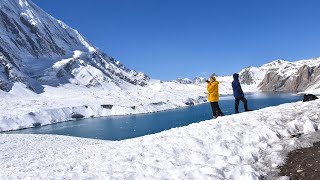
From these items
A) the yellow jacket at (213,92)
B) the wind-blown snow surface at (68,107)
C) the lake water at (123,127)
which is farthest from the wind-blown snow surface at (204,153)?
the wind-blown snow surface at (68,107)

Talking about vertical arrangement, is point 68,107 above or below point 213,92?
below

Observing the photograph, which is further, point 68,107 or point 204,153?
point 68,107

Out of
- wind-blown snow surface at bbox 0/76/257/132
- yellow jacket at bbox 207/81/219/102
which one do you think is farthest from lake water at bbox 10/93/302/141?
yellow jacket at bbox 207/81/219/102

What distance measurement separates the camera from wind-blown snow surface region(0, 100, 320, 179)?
1323 centimetres

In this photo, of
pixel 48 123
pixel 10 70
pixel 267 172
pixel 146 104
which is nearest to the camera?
pixel 267 172

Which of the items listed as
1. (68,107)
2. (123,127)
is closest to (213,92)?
(123,127)

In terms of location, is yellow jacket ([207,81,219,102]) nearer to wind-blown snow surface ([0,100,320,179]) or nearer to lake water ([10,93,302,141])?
wind-blown snow surface ([0,100,320,179])

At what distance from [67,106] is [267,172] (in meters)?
115

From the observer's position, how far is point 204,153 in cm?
1459

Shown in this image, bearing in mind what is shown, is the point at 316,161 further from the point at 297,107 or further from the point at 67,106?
the point at 67,106

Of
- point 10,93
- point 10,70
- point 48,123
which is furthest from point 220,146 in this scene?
point 10,70

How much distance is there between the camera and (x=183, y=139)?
1593 centimetres

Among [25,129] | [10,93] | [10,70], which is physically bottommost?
[25,129]

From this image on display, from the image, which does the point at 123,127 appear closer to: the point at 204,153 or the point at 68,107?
the point at 68,107
